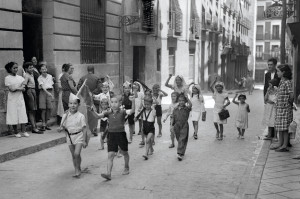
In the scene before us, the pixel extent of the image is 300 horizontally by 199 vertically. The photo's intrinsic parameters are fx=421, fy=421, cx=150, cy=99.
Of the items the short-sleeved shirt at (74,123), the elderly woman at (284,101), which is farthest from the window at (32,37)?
the elderly woman at (284,101)

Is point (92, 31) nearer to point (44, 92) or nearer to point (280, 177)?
point (44, 92)

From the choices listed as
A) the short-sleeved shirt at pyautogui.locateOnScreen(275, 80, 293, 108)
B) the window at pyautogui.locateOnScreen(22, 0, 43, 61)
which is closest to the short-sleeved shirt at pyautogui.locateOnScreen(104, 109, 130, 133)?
the short-sleeved shirt at pyautogui.locateOnScreen(275, 80, 293, 108)

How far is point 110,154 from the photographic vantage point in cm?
649

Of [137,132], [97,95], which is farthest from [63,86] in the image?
[137,132]

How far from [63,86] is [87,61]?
3.59 m

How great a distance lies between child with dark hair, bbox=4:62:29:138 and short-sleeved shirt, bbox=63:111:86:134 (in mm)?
3038

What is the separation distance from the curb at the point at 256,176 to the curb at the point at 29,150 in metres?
4.32

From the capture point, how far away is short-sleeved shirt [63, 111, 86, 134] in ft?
21.6

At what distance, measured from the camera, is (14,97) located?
920 cm

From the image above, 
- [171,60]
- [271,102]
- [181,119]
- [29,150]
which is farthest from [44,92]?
[171,60]

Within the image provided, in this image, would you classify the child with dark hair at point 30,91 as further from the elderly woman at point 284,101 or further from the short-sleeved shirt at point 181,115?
the elderly woman at point 284,101

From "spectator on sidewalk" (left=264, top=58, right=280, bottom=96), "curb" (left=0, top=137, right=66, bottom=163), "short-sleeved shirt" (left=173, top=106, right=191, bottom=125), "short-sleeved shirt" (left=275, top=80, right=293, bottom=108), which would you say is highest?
"spectator on sidewalk" (left=264, top=58, right=280, bottom=96)

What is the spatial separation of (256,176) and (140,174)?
1.82 meters

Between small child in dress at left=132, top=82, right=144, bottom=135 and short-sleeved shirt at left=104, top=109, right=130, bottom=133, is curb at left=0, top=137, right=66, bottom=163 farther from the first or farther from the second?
short-sleeved shirt at left=104, top=109, right=130, bottom=133
